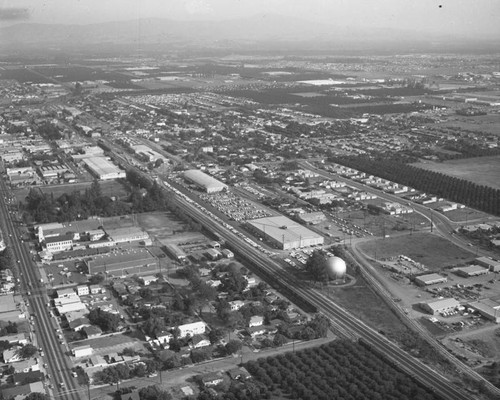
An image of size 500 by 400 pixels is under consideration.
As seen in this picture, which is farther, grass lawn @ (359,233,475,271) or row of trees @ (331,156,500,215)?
row of trees @ (331,156,500,215)

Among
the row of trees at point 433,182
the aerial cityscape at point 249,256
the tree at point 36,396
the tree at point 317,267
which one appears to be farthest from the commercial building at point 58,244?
the row of trees at point 433,182

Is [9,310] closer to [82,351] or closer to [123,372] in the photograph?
[82,351]

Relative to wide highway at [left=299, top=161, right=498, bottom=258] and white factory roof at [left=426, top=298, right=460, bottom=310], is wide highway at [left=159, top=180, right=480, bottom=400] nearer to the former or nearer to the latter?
white factory roof at [left=426, top=298, right=460, bottom=310]

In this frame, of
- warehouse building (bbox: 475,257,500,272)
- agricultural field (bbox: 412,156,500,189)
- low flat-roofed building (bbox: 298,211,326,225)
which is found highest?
agricultural field (bbox: 412,156,500,189)

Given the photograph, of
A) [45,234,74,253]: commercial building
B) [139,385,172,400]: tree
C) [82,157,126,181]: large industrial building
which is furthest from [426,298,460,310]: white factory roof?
[82,157,126,181]: large industrial building

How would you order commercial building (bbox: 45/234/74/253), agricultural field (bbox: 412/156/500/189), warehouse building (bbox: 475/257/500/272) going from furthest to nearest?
agricultural field (bbox: 412/156/500/189), commercial building (bbox: 45/234/74/253), warehouse building (bbox: 475/257/500/272)

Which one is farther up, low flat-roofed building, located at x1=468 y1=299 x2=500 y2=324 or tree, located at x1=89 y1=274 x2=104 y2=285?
low flat-roofed building, located at x1=468 y1=299 x2=500 y2=324

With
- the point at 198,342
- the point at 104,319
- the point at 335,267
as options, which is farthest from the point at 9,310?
the point at 335,267

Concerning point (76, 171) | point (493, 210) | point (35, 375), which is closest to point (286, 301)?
point (35, 375)
